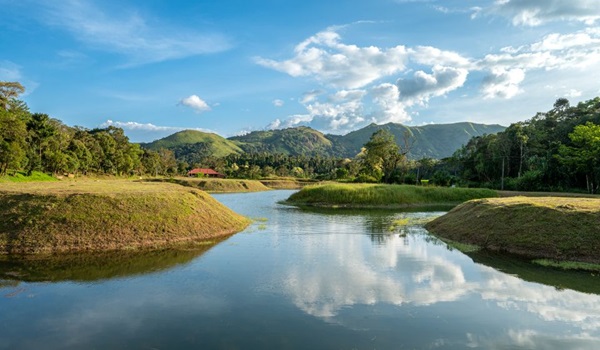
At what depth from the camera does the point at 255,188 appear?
100 meters

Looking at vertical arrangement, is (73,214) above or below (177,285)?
above

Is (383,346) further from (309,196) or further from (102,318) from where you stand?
(309,196)

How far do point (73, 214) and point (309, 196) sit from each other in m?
38.4

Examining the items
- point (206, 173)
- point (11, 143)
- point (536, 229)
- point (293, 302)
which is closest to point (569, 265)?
point (536, 229)

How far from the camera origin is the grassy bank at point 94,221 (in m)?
21.2

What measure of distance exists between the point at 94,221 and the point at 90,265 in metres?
4.94

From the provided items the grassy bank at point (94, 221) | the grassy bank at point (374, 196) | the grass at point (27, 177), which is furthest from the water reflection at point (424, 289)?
the grass at point (27, 177)

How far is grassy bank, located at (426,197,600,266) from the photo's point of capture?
66.8 feet

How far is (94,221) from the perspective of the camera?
22.8 meters

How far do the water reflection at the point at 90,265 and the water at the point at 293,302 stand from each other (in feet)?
0.29

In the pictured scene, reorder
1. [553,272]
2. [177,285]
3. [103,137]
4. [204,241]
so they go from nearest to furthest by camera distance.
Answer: [177,285] → [553,272] → [204,241] → [103,137]

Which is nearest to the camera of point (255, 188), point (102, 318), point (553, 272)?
point (102, 318)

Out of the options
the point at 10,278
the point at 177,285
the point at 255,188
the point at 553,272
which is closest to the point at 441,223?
the point at 553,272

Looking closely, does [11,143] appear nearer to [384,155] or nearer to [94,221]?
[94,221]
